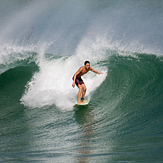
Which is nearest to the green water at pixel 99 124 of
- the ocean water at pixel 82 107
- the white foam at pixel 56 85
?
the ocean water at pixel 82 107

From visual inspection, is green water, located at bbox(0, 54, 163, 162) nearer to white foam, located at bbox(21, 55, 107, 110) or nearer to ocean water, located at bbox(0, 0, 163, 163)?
ocean water, located at bbox(0, 0, 163, 163)

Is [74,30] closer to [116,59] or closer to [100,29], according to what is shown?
[100,29]

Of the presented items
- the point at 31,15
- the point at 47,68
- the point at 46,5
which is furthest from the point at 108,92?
the point at 46,5

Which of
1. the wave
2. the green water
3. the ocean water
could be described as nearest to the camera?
the green water

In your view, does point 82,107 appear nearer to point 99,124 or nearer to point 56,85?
point 99,124

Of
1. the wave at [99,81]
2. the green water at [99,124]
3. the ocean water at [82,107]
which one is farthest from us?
the wave at [99,81]

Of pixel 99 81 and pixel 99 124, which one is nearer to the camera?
pixel 99 124

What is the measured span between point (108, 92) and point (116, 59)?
2.69 meters

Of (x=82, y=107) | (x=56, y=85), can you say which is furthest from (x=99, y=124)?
(x=56, y=85)

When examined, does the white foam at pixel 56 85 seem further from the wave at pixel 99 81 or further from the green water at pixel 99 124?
the green water at pixel 99 124

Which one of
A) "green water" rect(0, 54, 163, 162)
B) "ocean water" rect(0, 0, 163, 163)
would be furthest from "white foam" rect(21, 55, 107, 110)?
"green water" rect(0, 54, 163, 162)

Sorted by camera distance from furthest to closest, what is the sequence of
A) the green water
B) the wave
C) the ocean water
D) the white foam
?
the white foam
the wave
the ocean water
the green water

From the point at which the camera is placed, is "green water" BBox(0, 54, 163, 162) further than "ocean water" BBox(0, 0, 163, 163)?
No

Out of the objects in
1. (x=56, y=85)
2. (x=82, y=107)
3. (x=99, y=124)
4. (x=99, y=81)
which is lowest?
(x=99, y=124)
